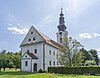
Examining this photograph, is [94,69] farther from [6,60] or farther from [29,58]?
[6,60]

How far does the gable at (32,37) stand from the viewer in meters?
44.7

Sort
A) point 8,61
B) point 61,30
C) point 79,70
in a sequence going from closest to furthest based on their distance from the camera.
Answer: point 79,70 → point 8,61 → point 61,30

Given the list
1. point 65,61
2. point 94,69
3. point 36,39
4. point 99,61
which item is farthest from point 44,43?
point 99,61

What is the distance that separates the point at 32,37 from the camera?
46.3 m

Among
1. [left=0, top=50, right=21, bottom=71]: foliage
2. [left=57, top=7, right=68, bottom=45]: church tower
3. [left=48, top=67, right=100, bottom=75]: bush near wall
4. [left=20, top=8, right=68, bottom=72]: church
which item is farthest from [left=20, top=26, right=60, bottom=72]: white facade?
[left=57, top=7, right=68, bottom=45]: church tower

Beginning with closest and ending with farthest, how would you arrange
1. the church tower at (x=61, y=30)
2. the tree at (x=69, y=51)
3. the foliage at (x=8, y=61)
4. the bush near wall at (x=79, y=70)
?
1. the bush near wall at (x=79, y=70)
2. the tree at (x=69, y=51)
3. the foliage at (x=8, y=61)
4. the church tower at (x=61, y=30)

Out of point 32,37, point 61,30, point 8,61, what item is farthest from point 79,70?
point 8,61

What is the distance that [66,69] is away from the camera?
1366 inches

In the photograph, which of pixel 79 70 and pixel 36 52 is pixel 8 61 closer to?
pixel 36 52

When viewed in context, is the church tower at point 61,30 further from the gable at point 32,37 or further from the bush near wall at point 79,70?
the bush near wall at point 79,70

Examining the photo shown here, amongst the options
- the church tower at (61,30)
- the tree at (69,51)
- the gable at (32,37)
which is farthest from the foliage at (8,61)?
the tree at (69,51)

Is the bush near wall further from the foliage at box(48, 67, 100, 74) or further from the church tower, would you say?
the church tower

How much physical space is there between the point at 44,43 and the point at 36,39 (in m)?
2.82

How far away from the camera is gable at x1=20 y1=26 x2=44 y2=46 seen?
44703 mm
